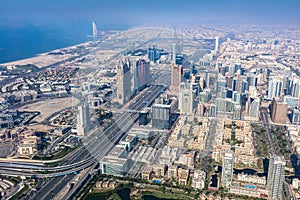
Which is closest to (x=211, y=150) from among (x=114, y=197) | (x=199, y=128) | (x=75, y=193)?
(x=199, y=128)

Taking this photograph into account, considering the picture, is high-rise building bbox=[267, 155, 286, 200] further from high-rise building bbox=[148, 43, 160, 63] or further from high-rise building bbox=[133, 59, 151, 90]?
high-rise building bbox=[148, 43, 160, 63]

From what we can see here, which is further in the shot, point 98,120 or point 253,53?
point 253,53

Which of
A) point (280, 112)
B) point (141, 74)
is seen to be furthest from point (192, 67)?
point (280, 112)

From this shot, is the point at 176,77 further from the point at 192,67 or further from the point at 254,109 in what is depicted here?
the point at 254,109

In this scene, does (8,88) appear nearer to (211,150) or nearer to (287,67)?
(211,150)

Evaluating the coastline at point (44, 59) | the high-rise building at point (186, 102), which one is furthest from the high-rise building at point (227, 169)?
the coastline at point (44, 59)

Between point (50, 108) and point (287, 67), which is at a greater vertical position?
point (287, 67)
